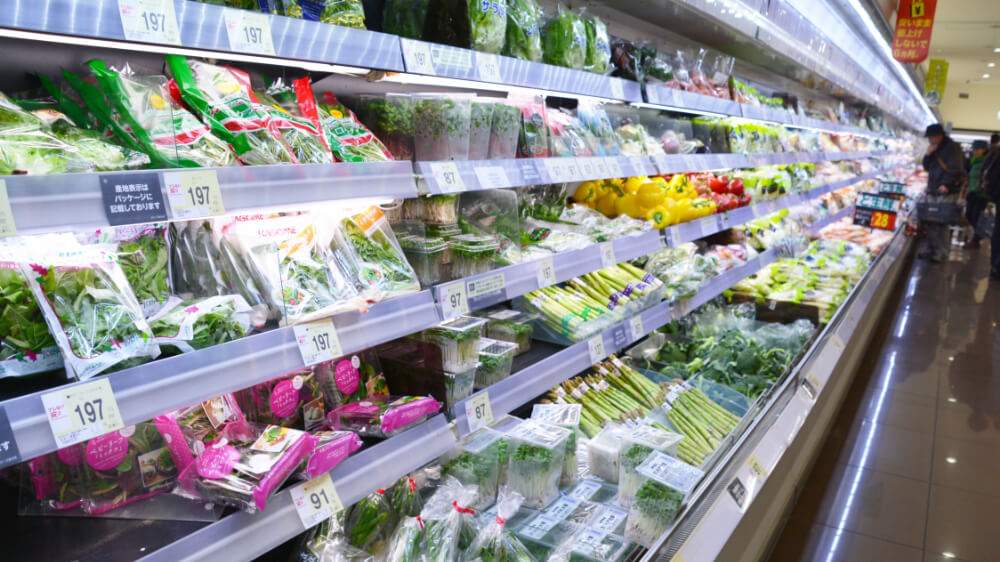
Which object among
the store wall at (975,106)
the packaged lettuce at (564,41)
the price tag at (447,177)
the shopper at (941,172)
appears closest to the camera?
the price tag at (447,177)

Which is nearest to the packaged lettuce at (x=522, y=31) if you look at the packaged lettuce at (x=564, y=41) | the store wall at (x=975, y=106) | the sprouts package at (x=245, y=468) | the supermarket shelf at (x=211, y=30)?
the packaged lettuce at (x=564, y=41)

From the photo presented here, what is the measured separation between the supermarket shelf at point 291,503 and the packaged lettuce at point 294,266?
0.31m

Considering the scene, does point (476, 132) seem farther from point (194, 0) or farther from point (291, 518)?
point (291, 518)

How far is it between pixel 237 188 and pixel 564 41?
1.27 m

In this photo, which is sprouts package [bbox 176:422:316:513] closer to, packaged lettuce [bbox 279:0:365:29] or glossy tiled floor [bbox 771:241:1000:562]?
packaged lettuce [bbox 279:0:365:29]

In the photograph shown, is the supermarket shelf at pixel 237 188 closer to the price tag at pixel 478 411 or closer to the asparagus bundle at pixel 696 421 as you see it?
the price tag at pixel 478 411

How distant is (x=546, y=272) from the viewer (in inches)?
72.5

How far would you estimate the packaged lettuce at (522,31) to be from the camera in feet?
5.68

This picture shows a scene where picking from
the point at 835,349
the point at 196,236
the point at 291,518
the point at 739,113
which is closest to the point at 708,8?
the point at 739,113

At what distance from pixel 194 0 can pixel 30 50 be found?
43cm

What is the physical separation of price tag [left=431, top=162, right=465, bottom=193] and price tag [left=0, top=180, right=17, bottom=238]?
0.84 meters

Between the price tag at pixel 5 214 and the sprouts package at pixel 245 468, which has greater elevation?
the price tag at pixel 5 214

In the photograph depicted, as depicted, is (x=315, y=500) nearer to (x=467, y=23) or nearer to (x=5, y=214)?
(x=5, y=214)

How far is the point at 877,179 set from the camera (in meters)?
8.90
